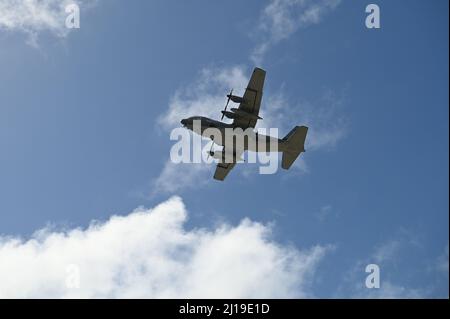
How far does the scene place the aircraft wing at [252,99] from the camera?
43656mm

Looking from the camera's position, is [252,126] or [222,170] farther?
[222,170]

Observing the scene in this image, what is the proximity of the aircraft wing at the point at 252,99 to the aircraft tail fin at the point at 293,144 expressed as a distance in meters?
3.80

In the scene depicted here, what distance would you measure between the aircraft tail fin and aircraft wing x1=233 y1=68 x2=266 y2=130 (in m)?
3.80

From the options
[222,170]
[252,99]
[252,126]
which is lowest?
[222,170]

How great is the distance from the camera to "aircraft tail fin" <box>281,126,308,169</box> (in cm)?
4588

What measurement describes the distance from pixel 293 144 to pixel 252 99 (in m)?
5.95

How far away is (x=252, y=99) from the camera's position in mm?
44688

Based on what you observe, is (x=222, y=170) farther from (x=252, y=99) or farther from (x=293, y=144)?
(x=252, y=99)

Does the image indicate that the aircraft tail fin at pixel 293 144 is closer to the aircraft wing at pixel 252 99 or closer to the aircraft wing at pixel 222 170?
the aircraft wing at pixel 252 99

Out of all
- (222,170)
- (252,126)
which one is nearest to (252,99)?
(252,126)
